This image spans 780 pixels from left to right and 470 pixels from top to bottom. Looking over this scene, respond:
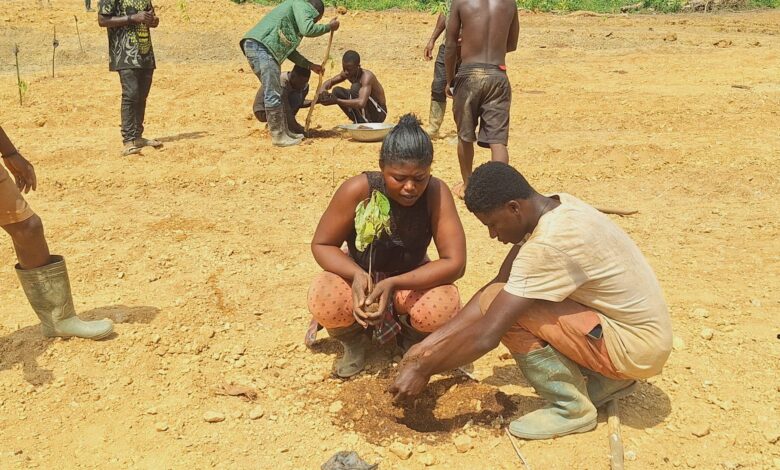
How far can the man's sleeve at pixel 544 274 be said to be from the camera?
2160 mm

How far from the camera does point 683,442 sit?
2.48 m

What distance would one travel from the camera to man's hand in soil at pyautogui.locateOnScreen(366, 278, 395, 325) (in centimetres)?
269

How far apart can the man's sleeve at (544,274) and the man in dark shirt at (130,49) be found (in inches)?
197

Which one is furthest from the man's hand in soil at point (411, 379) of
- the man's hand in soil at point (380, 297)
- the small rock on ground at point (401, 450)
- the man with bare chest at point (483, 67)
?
the man with bare chest at point (483, 67)

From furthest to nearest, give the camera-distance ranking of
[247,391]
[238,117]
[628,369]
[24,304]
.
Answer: [238,117] → [24,304] → [247,391] → [628,369]

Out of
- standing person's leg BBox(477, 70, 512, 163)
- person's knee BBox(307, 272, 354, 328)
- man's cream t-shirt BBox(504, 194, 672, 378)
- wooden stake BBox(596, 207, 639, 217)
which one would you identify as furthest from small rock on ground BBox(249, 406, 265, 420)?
wooden stake BBox(596, 207, 639, 217)

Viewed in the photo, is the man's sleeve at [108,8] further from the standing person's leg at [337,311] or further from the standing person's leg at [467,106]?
the standing person's leg at [337,311]

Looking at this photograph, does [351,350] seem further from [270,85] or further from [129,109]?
[129,109]

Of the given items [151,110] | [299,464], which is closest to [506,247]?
[299,464]

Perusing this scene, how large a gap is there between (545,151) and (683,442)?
410cm

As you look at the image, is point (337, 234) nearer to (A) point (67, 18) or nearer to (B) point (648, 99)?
(B) point (648, 99)

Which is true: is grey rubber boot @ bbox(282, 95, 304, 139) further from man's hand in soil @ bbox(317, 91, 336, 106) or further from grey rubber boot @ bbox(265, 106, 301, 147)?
man's hand in soil @ bbox(317, 91, 336, 106)

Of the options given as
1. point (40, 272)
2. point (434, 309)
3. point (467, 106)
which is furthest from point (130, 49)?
point (434, 309)

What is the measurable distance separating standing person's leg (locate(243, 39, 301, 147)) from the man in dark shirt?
0.93 metres
